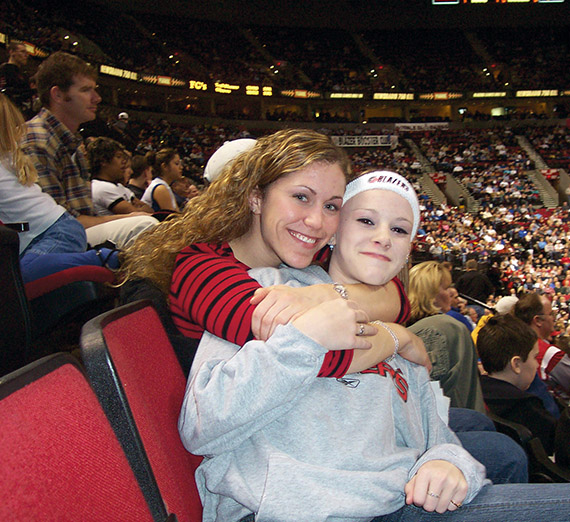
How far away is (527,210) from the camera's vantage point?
22797 millimetres

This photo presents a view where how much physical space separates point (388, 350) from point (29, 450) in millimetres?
823

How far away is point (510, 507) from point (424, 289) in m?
2.19

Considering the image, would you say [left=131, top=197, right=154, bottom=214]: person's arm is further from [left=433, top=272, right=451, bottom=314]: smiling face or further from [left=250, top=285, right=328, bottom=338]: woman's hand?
[left=250, top=285, right=328, bottom=338]: woman's hand

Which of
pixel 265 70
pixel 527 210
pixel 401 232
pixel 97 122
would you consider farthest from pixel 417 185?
pixel 401 232

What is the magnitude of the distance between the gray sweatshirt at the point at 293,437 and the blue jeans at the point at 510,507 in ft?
0.11

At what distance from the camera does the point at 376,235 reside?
1.36m

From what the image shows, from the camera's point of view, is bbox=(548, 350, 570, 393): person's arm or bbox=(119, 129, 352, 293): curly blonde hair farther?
bbox=(548, 350, 570, 393): person's arm

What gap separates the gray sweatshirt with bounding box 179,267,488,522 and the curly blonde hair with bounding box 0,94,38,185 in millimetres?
1147

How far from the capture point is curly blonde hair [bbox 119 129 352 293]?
4.51 ft

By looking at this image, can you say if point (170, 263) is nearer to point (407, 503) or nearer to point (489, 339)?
point (407, 503)

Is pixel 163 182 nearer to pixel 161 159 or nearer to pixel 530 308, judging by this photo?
pixel 161 159

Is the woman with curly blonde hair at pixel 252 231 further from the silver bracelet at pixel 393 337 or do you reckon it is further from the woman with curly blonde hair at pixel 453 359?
the woman with curly blonde hair at pixel 453 359

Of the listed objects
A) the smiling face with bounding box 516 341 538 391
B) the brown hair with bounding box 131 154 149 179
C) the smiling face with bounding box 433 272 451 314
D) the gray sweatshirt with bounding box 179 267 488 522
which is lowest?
the smiling face with bounding box 516 341 538 391

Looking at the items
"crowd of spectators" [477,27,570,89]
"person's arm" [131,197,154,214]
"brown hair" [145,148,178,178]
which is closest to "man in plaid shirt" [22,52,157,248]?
"person's arm" [131,197,154,214]
